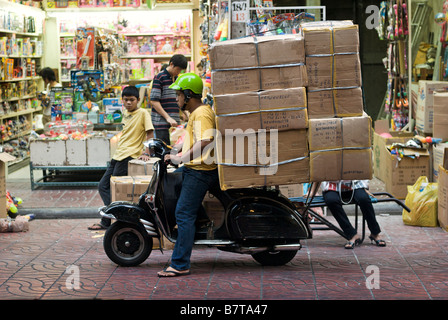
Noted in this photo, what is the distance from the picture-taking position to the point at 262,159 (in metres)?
5.91

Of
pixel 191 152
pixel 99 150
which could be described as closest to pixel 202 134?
pixel 191 152

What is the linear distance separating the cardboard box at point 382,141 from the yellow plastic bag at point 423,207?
1.59 metres

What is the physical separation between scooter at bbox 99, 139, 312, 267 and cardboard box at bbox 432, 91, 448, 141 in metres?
3.56

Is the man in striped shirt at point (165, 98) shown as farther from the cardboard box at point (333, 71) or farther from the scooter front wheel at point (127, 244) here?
the cardboard box at point (333, 71)

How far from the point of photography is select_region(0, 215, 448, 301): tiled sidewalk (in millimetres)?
5641

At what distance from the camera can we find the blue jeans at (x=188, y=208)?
20.0ft

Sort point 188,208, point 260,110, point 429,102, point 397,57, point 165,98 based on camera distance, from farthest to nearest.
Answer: point 397,57
point 429,102
point 165,98
point 188,208
point 260,110

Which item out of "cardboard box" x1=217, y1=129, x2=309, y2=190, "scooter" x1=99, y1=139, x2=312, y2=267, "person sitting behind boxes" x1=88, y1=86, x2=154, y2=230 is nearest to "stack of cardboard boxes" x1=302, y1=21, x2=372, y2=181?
"cardboard box" x1=217, y1=129, x2=309, y2=190

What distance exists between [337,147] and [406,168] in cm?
376

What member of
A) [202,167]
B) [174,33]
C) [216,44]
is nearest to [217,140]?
[202,167]

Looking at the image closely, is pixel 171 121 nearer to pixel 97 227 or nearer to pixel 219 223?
pixel 97 227

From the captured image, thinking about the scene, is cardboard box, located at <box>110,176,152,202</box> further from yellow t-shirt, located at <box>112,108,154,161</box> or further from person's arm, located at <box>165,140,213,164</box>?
person's arm, located at <box>165,140,213,164</box>

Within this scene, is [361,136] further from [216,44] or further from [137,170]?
[137,170]

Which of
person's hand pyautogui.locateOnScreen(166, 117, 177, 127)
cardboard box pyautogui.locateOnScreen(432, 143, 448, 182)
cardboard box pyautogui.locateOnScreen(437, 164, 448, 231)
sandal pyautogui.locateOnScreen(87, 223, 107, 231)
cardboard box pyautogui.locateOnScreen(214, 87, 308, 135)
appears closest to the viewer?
cardboard box pyautogui.locateOnScreen(214, 87, 308, 135)
